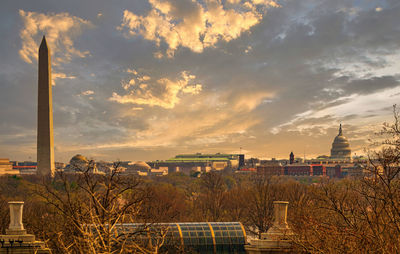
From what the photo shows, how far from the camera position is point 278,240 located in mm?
14727

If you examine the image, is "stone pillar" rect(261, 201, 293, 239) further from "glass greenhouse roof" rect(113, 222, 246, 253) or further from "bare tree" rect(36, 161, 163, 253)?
"glass greenhouse roof" rect(113, 222, 246, 253)

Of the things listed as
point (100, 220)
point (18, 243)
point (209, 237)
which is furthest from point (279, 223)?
point (209, 237)

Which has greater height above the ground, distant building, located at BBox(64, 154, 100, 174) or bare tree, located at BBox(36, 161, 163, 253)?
distant building, located at BBox(64, 154, 100, 174)

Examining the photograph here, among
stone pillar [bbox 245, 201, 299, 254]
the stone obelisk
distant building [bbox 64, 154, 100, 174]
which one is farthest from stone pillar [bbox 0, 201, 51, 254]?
the stone obelisk

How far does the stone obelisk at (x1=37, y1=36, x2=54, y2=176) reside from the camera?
91.6 metres

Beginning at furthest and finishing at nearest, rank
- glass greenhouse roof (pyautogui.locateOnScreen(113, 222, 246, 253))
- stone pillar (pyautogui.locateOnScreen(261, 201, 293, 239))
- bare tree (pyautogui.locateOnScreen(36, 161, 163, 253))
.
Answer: glass greenhouse roof (pyautogui.locateOnScreen(113, 222, 246, 253)), stone pillar (pyautogui.locateOnScreen(261, 201, 293, 239)), bare tree (pyautogui.locateOnScreen(36, 161, 163, 253))

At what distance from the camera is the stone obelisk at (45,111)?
91.6m

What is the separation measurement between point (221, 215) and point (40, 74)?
4632 cm

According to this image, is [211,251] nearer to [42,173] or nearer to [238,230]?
[238,230]

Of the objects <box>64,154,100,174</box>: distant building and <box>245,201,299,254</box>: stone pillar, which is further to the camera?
<box>64,154,100,174</box>: distant building

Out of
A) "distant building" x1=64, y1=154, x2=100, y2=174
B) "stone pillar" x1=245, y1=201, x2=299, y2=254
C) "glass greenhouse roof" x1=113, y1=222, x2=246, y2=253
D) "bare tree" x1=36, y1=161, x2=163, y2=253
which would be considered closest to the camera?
"bare tree" x1=36, y1=161, x2=163, y2=253

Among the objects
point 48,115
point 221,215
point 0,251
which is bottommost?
point 221,215

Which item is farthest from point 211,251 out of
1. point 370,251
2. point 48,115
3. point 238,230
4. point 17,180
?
point 17,180

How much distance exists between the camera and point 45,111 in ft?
304
